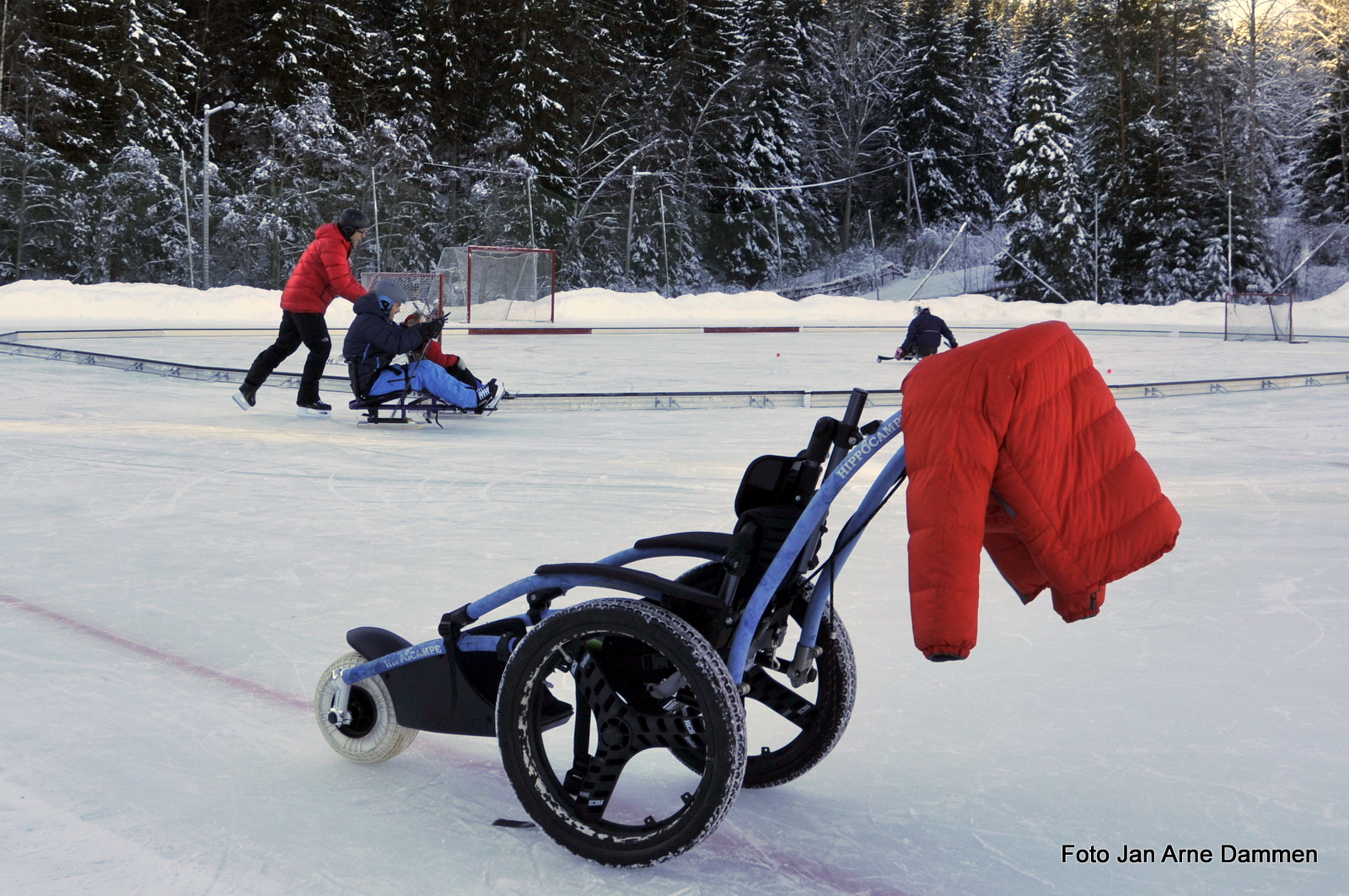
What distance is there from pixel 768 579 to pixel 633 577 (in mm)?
219

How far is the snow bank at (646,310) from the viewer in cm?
2186

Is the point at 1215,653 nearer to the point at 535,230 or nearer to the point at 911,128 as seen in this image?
the point at 535,230

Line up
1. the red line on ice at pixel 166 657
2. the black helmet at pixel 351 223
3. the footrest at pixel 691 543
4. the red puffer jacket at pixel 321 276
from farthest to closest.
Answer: the red puffer jacket at pixel 321 276
the black helmet at pixel 351 223
the red line on ice at pixel 166 657
the footrest at pixel 691 543

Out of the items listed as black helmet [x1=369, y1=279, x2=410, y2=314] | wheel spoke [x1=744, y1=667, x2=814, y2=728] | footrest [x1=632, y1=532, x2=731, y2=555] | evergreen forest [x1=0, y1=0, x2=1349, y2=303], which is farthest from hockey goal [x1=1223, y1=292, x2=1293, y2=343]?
footrest [x1=632, y1=532, x2=731, y2=555]

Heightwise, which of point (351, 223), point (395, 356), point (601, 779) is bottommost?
point (601, 779)

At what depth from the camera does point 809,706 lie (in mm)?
2227

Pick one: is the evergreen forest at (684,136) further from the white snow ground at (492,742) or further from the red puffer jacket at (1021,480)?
the red puffer jacket at (1021,480)

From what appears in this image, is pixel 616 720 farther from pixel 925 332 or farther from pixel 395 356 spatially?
pixel 925 332

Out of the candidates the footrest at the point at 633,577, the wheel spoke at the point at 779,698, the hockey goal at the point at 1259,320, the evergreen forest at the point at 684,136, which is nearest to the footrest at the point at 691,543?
the footrest at the point at 633,577

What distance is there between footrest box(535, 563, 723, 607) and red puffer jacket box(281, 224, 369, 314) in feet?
20.6

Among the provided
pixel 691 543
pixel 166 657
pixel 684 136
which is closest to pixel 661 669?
pixel 691 543

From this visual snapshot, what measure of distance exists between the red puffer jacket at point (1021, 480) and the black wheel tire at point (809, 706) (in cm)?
46

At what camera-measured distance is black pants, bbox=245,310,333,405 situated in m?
7.99

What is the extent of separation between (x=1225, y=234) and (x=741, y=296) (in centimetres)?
1667
